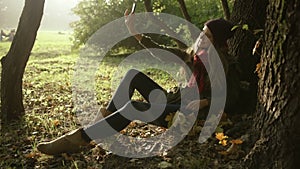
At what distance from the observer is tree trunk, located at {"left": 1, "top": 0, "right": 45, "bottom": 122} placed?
4980 millimetres

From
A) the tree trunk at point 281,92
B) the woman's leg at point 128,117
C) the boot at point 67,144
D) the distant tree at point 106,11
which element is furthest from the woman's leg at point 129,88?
the distant tree at point 106,11

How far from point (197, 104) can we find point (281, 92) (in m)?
1.01

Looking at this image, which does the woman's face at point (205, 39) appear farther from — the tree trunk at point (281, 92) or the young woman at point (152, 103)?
the tree trunk at point (281, 92)

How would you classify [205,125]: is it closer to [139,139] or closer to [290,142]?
[139,139]

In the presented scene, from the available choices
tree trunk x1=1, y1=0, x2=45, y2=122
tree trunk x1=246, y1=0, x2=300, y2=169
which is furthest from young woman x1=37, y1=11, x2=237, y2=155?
tree trunk x1=1, y1=0, x2=45, y2=122

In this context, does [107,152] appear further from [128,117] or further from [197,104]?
[197,104]

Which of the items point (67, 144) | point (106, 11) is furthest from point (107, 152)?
point (106, 11)

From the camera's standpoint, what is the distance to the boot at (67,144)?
Result: 11.6ft

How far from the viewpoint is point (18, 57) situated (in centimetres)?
504

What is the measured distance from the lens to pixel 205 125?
3.67m

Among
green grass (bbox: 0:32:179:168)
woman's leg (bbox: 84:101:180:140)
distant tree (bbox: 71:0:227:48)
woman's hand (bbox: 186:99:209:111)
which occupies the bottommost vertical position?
green grass (bbox: 0:32:179:168)

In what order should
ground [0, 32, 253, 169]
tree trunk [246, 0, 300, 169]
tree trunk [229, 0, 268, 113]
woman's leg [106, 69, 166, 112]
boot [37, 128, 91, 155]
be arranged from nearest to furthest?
1. tree trunk [246, 0, 300, 169]
2. ground [0, 32, 253, 169]
3. boot [37, 128, 91, 155]
4. woman's leg [106, 69, 166, 112]
5. tree trunk [229, 0, 268, 113]

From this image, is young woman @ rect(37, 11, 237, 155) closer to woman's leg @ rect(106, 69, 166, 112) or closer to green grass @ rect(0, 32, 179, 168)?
woman's leg @ rect(106, 69, 166, 112)

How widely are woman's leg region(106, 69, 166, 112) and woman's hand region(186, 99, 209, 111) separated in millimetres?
664
